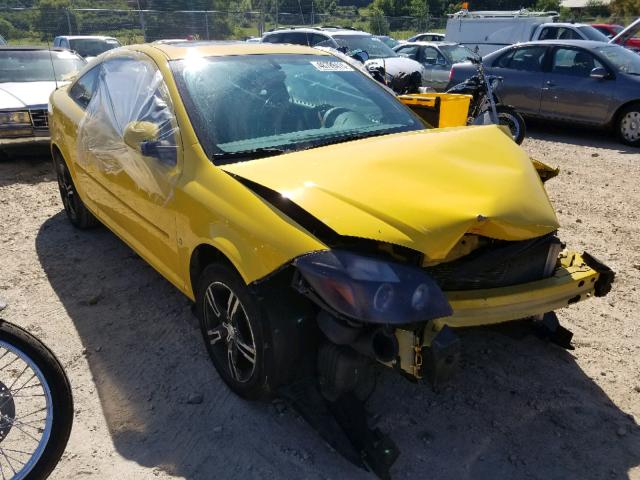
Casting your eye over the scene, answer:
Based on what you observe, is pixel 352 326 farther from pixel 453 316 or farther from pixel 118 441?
pixel 118 441

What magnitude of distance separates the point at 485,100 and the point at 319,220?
6.38 meters

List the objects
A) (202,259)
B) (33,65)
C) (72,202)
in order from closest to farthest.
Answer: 1. (202,259)
2. (72,202)
3. (33,65)

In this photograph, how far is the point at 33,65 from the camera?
816cm

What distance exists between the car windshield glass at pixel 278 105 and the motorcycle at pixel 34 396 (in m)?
1.26

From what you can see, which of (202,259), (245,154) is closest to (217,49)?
(245,154)

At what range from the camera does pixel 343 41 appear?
12266 mm

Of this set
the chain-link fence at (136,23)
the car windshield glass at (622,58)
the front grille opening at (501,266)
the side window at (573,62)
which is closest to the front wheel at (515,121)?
the side window at (573,62)

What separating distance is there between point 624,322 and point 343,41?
1019 cm

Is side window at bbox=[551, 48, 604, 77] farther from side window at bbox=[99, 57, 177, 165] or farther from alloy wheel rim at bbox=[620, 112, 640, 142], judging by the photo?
side window at bbox=[99, 57, 177, 165]

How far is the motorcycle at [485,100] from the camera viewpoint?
746cm

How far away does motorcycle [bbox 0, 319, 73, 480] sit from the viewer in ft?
6.85

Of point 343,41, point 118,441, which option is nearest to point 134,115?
point 118,441

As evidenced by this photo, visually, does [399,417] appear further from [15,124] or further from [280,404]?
[15,124]

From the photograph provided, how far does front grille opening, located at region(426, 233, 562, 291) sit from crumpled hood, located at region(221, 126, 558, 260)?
0.13 meters
